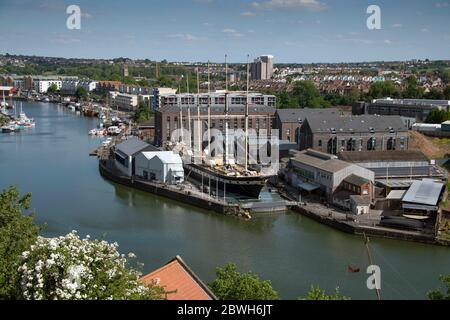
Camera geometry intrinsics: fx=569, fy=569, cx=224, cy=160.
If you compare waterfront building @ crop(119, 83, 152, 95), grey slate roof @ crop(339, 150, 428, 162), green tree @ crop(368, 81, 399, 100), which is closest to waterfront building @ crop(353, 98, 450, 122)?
green tree @ crop(368, 81, 399, 100)

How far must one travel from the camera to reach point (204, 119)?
11625mm

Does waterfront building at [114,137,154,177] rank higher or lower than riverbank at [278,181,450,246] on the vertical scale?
higher

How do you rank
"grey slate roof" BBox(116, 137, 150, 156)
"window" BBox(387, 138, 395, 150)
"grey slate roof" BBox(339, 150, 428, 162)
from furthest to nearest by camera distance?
1. "window" BBox(387, 138, 395, 150)
2. "grey slate roof" BBox(116, 137, 150, 156)
3. "grey slate roof" BBox(339, 150, 428, 162)

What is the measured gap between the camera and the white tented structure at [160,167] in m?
8.20

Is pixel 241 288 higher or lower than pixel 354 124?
Answer: lower

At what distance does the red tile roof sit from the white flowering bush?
1.12ft

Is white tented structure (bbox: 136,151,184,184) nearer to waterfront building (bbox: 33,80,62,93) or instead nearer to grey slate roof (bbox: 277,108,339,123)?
grey slate roof (bbox: 277,108,339,123)

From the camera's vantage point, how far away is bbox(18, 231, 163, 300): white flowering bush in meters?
1.88

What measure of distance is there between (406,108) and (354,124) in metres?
5.47

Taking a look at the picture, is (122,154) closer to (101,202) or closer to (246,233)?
(101,202)

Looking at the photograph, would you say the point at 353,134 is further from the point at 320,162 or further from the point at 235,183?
the point at 235,183

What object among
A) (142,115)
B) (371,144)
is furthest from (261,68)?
(371,144)
